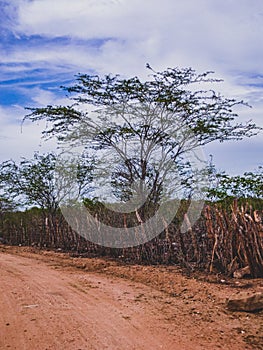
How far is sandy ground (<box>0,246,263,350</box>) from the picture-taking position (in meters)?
4.15

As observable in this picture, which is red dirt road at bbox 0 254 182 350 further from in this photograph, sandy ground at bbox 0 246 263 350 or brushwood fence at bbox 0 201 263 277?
brushwood fence at bbox 0 201 263 277

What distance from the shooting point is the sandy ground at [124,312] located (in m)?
4.15

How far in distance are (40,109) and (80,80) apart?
4.21 ft

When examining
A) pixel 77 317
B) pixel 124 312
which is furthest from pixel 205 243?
pixel 77 317

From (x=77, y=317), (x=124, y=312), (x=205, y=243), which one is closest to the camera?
(x=77, y=317)

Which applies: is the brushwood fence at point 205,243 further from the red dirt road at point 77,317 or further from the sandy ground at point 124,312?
the red dirt road at point 77,317

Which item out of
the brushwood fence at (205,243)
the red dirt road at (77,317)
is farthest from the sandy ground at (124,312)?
the brushwood fence at (205,243)

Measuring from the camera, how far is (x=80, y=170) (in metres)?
15.4

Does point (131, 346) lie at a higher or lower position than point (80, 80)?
lower

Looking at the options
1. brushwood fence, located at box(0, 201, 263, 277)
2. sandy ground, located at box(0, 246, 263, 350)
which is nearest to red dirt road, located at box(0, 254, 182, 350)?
sandy ground, located at box(0, 246, 263, 350)

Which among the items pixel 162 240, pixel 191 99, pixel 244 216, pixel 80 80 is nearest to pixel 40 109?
pixel 80 80

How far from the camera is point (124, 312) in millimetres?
5152

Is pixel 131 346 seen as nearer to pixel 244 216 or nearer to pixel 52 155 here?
pixel 244 216

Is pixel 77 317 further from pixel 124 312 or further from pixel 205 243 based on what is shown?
pixel 205 243
